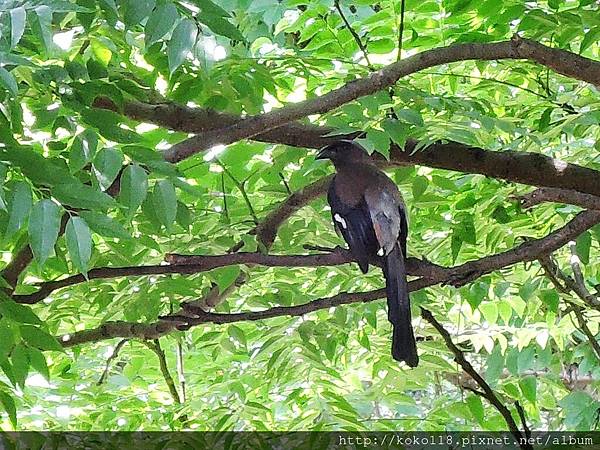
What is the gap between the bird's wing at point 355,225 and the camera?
1.39 metres

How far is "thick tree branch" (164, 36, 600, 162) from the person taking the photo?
111 centimetres

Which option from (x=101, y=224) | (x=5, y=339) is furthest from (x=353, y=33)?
(x=5, y=339)

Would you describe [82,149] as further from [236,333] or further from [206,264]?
[236,333]

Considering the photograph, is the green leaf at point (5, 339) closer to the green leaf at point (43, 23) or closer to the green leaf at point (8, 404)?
the green leaf at point (8, 404)

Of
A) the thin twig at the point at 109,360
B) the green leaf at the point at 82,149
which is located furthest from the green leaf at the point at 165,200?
the thin twig at the point at 109,360

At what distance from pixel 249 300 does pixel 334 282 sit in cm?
20

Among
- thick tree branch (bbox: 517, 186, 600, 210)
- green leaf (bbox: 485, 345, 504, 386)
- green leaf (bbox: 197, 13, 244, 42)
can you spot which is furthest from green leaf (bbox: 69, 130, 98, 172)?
green leaf (bbox: 485, 345, 504, 386)

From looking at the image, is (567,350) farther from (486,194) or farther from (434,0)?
(434,0)

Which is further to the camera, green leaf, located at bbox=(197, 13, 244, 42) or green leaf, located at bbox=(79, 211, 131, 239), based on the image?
green leaf, located at bbox=(197, 13, 244, 42)

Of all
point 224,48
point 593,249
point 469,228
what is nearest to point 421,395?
point 593,249

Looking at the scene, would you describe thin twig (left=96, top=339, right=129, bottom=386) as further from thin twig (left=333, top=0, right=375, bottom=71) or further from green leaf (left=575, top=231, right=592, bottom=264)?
green leaf (left=575, top=231, right=592, bottom=264)

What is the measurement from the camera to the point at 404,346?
1.29 m

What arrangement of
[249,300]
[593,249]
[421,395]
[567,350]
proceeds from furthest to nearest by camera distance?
[421,395] → [567,350] → [593,249] → [249,300]

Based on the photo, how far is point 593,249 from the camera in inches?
70.4
